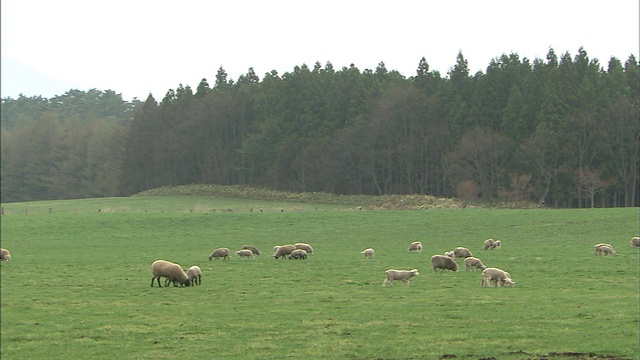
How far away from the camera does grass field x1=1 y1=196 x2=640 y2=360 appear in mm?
16266

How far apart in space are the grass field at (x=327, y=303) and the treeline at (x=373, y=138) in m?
30.6

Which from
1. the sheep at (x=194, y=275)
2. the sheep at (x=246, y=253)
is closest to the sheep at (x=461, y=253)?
the sheep at (x=246, y=253)

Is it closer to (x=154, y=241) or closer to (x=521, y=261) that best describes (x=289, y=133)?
(x=154, y=241)

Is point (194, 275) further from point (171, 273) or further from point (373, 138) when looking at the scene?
point (373, 138)

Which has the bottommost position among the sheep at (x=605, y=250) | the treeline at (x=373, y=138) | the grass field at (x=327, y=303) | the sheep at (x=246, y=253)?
the grass field at (x=327, y=303)

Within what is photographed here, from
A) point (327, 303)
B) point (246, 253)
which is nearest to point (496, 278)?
point (327, 303)

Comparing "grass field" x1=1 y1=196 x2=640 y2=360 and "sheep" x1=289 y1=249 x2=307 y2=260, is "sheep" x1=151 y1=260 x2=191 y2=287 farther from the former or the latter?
"sheep" x1=289 y1=249 x2=307 y2=260

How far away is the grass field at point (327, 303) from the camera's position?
16.3 meters

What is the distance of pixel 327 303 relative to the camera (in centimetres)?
2216

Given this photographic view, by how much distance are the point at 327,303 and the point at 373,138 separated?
244ft

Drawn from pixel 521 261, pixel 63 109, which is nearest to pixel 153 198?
pixel 63 109

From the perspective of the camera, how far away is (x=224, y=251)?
3747 centimetres

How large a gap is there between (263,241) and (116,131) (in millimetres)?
79704

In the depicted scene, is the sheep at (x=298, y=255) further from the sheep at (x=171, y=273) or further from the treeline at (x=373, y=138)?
the treeline at (x=373, y=138)
